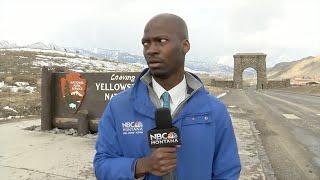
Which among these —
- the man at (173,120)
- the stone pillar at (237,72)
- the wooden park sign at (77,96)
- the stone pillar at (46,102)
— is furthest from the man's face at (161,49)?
the stone pillar at (237,72)

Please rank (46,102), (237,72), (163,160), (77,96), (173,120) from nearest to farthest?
(163,160)
(173,120)
(77,96)
(46,102)
(237,72)

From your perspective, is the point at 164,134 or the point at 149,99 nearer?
the point at 164,134

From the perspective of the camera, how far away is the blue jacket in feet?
7.09

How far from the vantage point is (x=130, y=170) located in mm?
2084

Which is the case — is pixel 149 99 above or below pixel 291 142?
above

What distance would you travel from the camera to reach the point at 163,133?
1.88 m

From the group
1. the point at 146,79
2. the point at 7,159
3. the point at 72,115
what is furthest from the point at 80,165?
the point at 146,79

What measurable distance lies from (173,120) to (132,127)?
0.22m

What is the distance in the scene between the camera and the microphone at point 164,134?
1.88m

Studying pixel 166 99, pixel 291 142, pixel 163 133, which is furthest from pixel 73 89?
pixel 163 133

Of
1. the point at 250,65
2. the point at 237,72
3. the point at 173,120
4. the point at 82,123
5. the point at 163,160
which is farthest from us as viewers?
the point at 250,65

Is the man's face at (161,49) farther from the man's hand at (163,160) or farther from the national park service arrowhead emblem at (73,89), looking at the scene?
the national park service arrowhead emblem at (73,89)

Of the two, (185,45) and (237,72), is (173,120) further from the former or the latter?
(237,72)

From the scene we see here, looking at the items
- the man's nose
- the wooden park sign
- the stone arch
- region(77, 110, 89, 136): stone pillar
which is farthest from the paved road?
the stone arch
